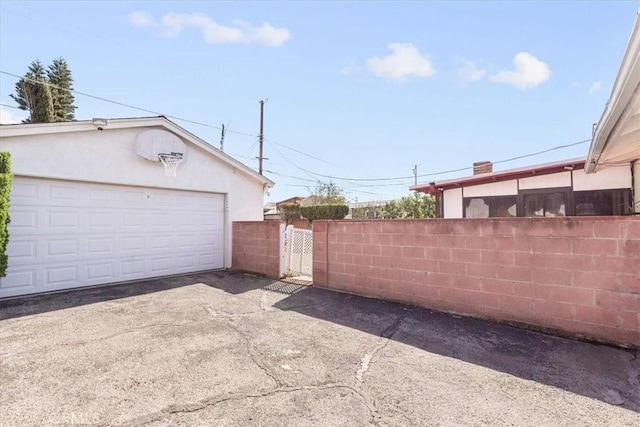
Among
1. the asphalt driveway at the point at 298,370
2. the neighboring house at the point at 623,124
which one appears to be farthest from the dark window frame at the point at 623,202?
Answer: the asphalt driveway at the point at 298,370

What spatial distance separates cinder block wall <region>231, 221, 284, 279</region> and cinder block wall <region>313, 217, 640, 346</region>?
2.34 m

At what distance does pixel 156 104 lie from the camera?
47.2ft

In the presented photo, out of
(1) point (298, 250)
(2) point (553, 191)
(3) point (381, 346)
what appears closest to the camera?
(3) point (381, 346)

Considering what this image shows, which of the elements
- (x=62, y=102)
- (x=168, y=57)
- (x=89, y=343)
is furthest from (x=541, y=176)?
(x=62, y=102)

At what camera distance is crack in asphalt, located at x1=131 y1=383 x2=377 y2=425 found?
2.36 metres

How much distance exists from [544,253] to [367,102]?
13355mm

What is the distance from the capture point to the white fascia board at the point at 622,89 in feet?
7.06

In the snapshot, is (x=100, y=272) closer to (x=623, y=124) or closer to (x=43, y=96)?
(x=623, y=124)

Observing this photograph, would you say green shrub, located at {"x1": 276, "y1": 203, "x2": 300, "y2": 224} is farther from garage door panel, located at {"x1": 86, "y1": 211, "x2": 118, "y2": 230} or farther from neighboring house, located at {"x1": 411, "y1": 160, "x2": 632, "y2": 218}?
garage door panel, located at {"x1": 86, "y1": 211, "x2": 118, "y2": 230}

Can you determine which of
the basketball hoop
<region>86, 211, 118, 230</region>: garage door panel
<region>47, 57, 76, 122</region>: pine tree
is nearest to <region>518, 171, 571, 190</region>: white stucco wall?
the basketball hoop

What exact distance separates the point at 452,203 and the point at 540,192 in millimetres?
2444

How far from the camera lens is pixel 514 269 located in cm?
448

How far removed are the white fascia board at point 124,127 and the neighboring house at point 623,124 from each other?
821cm

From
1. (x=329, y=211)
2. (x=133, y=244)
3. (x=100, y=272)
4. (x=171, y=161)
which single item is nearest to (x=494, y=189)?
(x=171, y=161)
